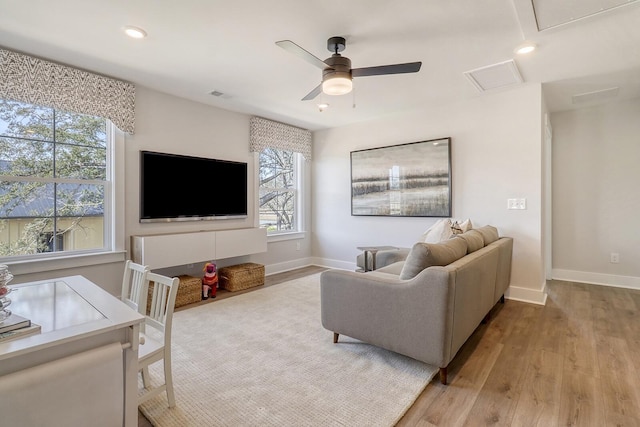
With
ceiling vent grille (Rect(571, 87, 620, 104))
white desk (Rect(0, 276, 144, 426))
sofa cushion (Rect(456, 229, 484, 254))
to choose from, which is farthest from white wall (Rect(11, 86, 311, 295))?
ceiling vent grille (Rect(571, 87, 620, 104))

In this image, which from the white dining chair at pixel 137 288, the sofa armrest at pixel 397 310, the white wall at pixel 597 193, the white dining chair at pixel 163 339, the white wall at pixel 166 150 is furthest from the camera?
the white wall at pixel 597 193

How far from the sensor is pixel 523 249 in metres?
3.49

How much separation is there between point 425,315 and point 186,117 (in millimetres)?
3541

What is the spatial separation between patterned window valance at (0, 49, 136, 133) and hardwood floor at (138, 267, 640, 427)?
277 cm

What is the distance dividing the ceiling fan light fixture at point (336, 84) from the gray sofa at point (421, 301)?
1.28 metres

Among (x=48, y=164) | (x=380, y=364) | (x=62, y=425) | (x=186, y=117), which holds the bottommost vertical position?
(x=380, y=364)

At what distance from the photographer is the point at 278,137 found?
15.9 ft

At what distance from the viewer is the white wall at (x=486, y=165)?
3.41 metres

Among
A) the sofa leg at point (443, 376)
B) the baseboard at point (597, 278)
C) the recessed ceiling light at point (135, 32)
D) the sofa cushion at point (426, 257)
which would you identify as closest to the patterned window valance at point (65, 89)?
the recessed ceiling light at point (135, 32)

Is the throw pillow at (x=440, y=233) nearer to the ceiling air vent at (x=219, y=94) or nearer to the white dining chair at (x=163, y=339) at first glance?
the white dining chair at (x=163, y=339)

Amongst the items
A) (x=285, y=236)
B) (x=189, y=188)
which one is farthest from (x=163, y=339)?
(x=285, y=236)

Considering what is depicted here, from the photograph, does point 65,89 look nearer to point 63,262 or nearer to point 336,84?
point 63,262

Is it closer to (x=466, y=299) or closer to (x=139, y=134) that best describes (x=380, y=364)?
(x=466, y=299)

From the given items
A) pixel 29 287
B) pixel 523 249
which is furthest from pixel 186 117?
pixel 523 249
